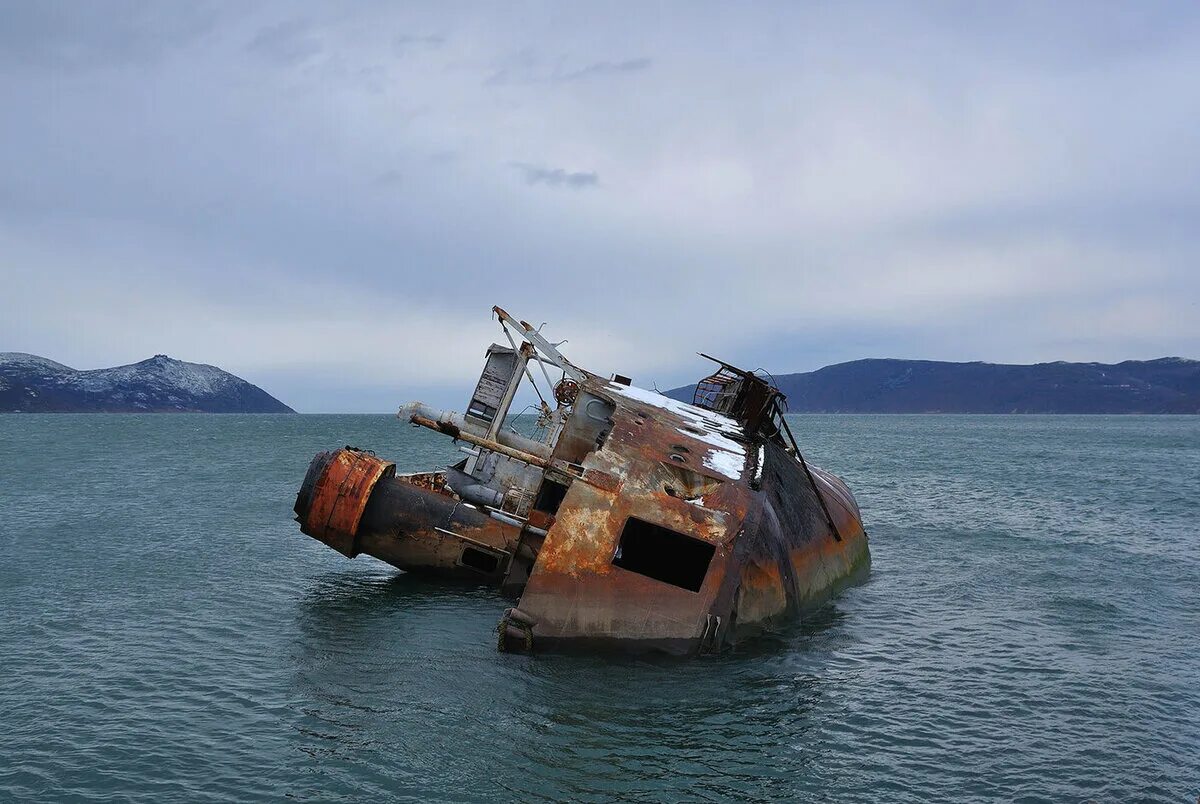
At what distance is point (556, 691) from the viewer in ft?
40.6

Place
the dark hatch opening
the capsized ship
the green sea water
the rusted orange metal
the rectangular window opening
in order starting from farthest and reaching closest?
the rectangular window opening < the rusted orange metal < the dark hatch opening < the capsized ship < the green sea water

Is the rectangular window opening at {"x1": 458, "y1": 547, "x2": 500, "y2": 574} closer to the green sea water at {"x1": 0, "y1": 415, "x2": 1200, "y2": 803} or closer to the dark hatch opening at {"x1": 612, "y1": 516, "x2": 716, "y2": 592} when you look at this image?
the green sea water at {"x1": 0, "y1": 415, "x2": 1200, "y2": 803}

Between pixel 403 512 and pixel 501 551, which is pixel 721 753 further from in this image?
pixel 403 512

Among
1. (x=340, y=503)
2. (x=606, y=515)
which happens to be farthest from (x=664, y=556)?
(x=340, y=503)

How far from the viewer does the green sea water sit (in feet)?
33.3

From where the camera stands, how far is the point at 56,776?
9.98 metres

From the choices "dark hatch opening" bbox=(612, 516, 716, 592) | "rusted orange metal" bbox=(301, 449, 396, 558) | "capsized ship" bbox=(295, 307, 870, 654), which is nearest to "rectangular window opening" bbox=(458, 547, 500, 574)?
"capsized ship" bbox=(295, 307, 870, 654)

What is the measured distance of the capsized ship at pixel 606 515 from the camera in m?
13.4

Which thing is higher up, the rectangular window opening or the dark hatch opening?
the dark hatch opening

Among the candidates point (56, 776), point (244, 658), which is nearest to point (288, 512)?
point (244, 658)

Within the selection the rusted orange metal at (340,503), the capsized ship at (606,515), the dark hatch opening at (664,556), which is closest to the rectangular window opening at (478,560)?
the capsized ship at (606,515)

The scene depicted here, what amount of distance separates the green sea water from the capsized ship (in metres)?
0.71

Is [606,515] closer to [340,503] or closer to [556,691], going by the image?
[556,691]

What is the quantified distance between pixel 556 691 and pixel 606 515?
2902mm
